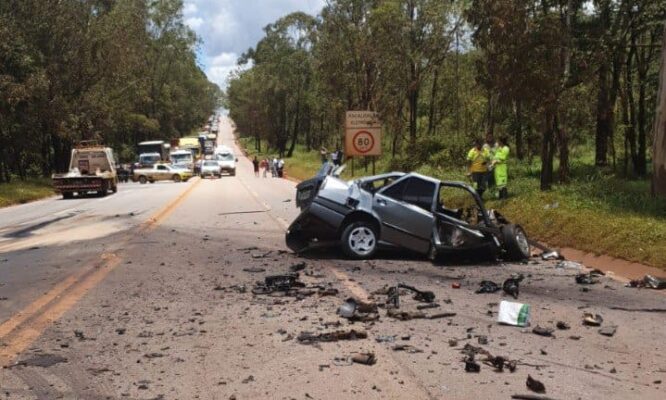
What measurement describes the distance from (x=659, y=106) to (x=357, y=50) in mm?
27209

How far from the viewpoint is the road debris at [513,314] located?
6293 mm

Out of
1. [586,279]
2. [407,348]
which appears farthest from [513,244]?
[407,348]

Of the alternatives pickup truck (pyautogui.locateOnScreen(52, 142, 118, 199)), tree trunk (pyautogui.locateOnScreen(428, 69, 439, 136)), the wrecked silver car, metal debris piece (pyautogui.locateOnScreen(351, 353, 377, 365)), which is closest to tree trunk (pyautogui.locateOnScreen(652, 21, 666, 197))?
the wrecked silver car

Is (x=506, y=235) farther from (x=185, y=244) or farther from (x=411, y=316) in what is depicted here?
(x=185, y=244)

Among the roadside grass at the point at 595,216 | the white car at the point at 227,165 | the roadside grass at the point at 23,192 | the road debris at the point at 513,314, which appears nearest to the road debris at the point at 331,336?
the road debris at the point at 513,314

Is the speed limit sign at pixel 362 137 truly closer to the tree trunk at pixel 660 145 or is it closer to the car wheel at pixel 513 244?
the tree trunk at pixel 660 145

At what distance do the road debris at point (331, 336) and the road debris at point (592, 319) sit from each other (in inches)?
88.5

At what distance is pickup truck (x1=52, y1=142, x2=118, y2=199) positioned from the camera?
1174 inches

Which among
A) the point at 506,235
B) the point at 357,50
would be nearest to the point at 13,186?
the point at 357,50

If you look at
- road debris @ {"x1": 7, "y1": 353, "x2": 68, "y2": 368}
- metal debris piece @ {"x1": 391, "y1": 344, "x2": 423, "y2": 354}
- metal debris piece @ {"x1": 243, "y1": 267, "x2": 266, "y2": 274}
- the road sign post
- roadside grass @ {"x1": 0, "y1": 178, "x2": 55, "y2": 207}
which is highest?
the road sign post

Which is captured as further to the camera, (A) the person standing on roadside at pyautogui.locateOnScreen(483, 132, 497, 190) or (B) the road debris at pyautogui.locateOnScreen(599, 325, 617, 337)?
(A) the person standing on roadside at pyautogui.locateOnScreen(483, 132, 497, 190)

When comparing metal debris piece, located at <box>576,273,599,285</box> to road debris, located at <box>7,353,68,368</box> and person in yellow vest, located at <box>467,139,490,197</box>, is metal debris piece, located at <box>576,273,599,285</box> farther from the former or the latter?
person in yellow vest, located at <box>467,139,490,197</box>

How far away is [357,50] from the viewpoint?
38.2 metres

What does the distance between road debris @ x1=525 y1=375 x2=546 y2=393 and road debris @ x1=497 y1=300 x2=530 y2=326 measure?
5.72 feet
